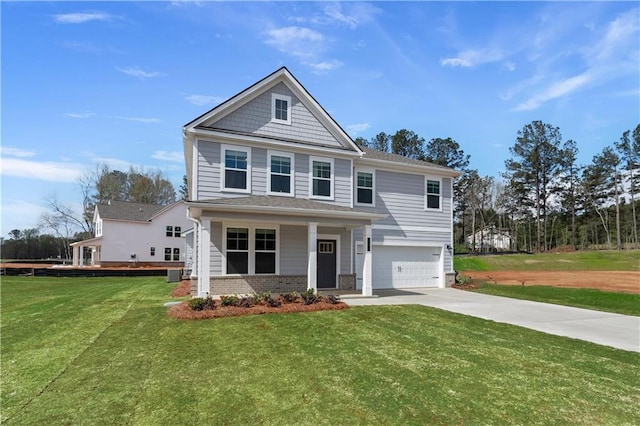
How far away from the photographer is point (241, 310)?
994cm

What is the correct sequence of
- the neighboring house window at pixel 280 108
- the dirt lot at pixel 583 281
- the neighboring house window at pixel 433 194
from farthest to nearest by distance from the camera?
the dirt lot at pixel 583 281, the neighboring house window at pixel 433 194, the neighboring house window at pixel 280 108

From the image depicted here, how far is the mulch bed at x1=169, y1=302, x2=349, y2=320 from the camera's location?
9.40 metres

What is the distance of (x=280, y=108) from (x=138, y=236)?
2938cm

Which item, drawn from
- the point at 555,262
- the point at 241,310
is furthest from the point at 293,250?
the point at 555,262

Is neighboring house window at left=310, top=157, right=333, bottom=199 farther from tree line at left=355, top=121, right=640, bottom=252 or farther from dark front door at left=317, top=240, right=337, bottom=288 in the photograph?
tree line at left=355, top=121, right=640, bottom=252

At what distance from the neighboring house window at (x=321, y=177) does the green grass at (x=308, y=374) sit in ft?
21.7

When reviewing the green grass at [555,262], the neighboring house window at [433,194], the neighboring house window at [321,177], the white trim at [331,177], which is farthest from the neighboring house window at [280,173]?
the green grass at [555,262]

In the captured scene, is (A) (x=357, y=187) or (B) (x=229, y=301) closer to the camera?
(B) (x=229, y=301)

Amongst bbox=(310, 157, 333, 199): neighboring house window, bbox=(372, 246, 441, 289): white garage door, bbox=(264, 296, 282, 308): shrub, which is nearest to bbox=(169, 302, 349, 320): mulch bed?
bbox=(264, 296, 282, 308): shrub

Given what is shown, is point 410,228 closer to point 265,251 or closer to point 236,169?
point 265,251

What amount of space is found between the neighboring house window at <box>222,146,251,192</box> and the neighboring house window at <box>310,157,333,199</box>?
256 centimetres

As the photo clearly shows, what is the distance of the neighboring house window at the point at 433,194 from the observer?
58.6ft

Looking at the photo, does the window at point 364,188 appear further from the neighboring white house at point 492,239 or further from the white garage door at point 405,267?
the neighboring white house at point 492,239

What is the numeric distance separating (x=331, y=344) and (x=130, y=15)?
998 centimetres
